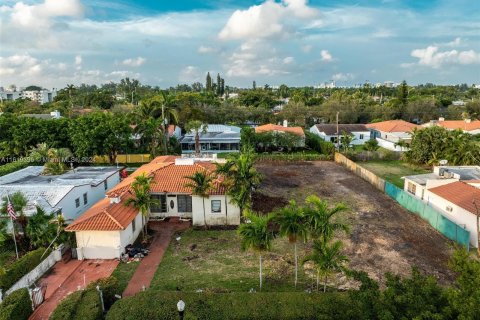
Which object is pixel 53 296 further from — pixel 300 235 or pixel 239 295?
pixel 300 235

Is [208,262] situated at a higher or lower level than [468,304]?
lower

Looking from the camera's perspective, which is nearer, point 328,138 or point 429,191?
point 429,191

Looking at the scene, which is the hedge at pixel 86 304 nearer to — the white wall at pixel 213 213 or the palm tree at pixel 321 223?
the palm tree at pixel 321 223

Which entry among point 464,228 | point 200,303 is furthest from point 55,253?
point 464,228

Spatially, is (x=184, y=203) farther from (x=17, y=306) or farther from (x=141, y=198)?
(x=17, y=306)

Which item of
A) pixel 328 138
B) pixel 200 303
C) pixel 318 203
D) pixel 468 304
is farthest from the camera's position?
pixel 328 138

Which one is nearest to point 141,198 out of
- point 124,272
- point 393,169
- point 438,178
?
point 124,272

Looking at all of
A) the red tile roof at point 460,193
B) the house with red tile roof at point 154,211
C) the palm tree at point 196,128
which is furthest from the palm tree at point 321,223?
the palm tree at point 196,128
